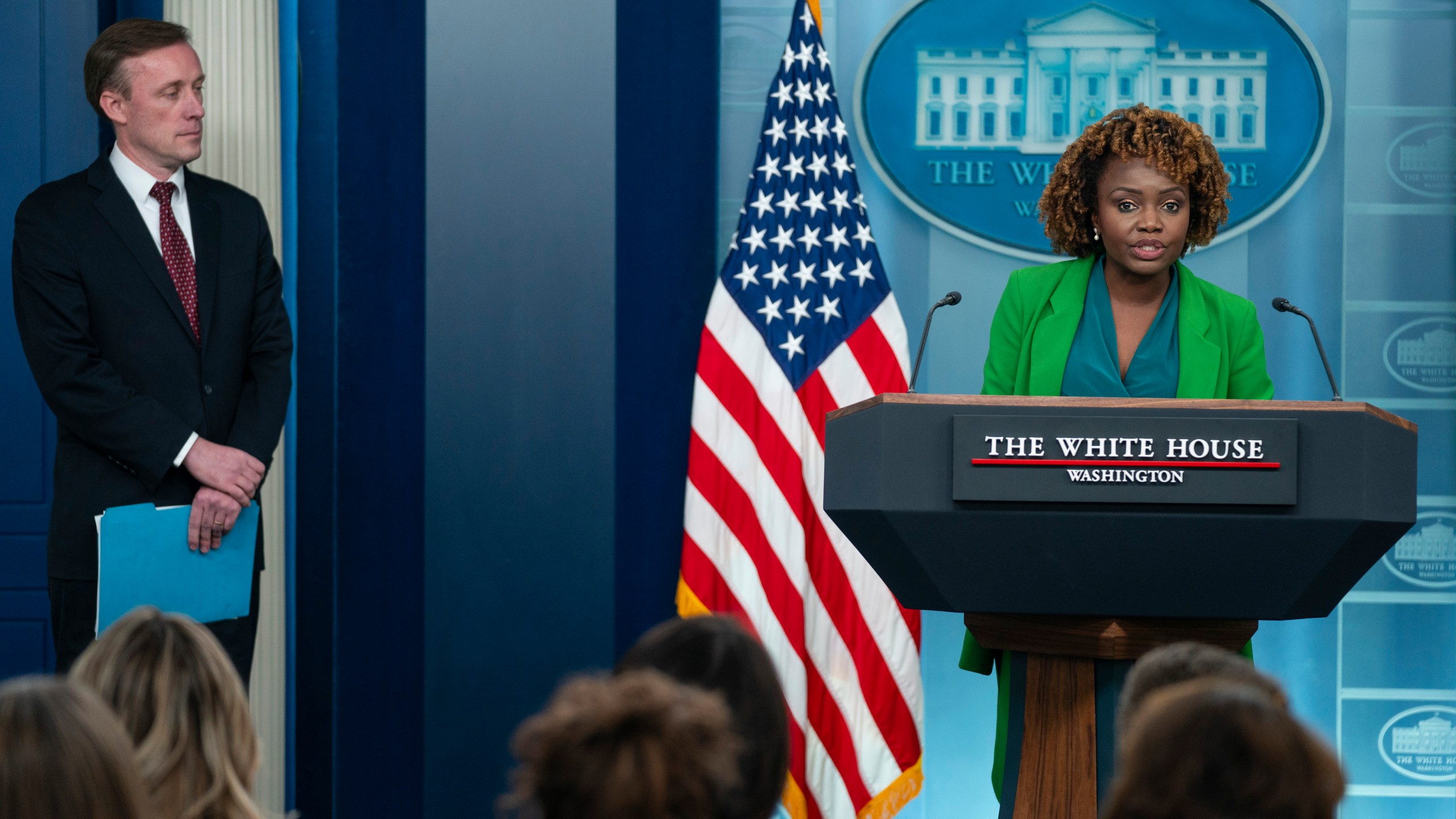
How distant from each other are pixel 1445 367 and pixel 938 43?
178 centimetres

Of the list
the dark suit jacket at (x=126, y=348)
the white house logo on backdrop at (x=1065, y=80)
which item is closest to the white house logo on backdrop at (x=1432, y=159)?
the white house logo on backdrop at (x=1065, y=80)

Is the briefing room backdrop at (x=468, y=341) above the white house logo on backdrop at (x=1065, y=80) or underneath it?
underneath

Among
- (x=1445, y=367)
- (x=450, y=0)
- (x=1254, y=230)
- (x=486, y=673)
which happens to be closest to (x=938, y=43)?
(x=1254, y=230)

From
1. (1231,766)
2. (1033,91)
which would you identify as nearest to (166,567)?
(1231,766)

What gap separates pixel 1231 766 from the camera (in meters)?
1.07

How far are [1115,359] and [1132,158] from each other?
0.39 meters

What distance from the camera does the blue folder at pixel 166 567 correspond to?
2689 millimetres

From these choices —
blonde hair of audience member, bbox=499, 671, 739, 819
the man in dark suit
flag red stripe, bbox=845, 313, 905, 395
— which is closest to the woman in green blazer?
flag red stripe, bbox=845, 313, 905, 395

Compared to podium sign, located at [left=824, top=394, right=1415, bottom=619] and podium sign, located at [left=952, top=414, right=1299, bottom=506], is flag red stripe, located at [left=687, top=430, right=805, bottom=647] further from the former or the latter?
podium sign, located at [left=952, top=414, right=1299, bottom=506]

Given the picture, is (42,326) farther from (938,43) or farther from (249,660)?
(938,43)

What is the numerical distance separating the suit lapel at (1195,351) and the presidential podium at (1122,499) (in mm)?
451

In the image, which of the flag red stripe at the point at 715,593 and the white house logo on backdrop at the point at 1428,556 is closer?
the flag red stripe at the point at 715,593

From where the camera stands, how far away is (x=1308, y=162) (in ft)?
12.8

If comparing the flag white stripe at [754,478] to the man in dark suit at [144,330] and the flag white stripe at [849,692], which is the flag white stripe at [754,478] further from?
the man in dark suit at [144,330]
